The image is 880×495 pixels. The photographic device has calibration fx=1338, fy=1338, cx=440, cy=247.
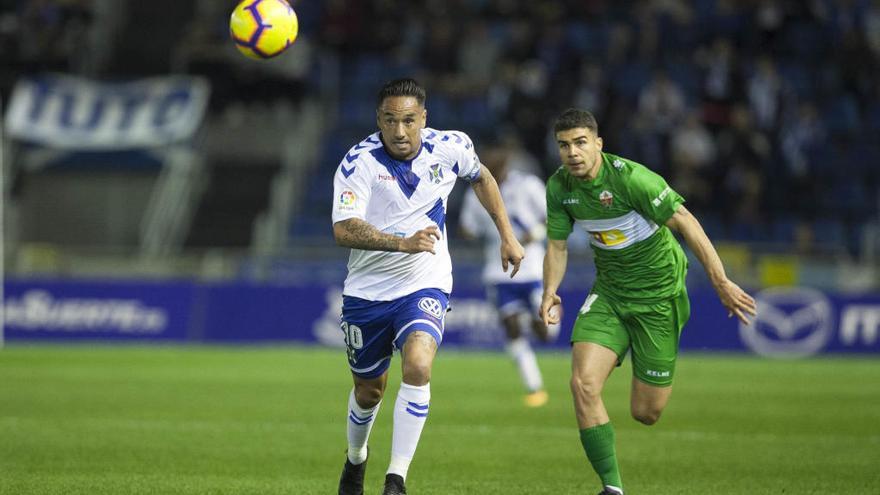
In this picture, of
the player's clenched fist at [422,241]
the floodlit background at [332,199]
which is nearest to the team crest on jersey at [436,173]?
the player's clenched fist at [422,241]

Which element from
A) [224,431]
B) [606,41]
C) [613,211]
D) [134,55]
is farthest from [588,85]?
[613,211]

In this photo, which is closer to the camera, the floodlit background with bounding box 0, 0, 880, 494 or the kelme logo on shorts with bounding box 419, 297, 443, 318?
the kelme logo on shorts with bounding box 419, 297, 443, 318

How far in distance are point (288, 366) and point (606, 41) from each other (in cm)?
1253

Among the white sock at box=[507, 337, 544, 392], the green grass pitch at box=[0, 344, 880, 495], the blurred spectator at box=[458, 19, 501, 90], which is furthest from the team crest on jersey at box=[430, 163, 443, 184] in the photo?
the blurred spectator at box=[458, 19, 501, 90]

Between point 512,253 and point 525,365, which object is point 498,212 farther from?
point 525,365

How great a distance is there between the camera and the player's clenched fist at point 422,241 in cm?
766

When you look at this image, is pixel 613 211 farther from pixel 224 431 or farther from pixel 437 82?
pixel 437 82

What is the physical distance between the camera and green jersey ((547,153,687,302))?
873cm

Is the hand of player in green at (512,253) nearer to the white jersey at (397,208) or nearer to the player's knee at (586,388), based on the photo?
the white jersey at (397,208)

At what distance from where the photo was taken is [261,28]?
9961 millimetres

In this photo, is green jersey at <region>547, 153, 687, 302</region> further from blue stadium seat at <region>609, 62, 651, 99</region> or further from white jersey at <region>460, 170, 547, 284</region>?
blue stadium seat at <region>609, 62, 651, 99</region>

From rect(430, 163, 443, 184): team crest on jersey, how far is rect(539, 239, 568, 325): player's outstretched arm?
98cm

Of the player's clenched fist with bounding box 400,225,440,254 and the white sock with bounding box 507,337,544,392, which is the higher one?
the player's clenched fist with bounding box 400,225,440,254

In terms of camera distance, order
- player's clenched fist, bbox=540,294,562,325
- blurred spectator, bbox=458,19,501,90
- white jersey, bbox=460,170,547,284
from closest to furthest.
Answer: player's clenched fist, bbox=540,294,562,325 → white jersey, bbox=460,170,547,284 → blurred spectator, bbox=458,19,501,90
